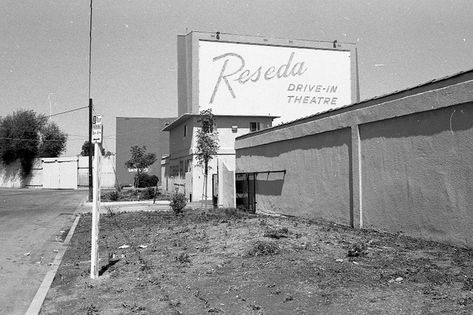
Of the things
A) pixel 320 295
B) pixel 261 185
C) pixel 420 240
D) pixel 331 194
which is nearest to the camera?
pixel 320 295

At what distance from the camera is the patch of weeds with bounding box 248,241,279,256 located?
8.26 meters

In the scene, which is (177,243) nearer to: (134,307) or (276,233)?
(276,233)

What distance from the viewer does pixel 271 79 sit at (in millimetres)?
32812

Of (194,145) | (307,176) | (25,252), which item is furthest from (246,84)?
(25,252)

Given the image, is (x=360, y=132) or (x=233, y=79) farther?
(x=233, y=79)

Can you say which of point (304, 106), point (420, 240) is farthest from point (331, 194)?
point (304, 106)

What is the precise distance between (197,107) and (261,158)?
1255 centimetres

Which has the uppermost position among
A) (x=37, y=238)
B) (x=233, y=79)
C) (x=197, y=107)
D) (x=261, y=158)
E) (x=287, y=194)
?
(x=233, y=79)

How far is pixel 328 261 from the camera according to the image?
7543 millimetres

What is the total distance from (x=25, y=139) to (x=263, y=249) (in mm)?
55774

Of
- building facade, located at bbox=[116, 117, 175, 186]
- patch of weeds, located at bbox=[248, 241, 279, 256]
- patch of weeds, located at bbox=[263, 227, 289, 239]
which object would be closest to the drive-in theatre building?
patch of weeds, located at bbox=[263, 227, 289, 239]

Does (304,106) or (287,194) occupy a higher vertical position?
(304,106)

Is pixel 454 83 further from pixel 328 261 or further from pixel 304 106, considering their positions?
pixel 304 106

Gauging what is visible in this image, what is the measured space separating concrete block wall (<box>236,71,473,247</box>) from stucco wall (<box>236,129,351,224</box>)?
28 mm
